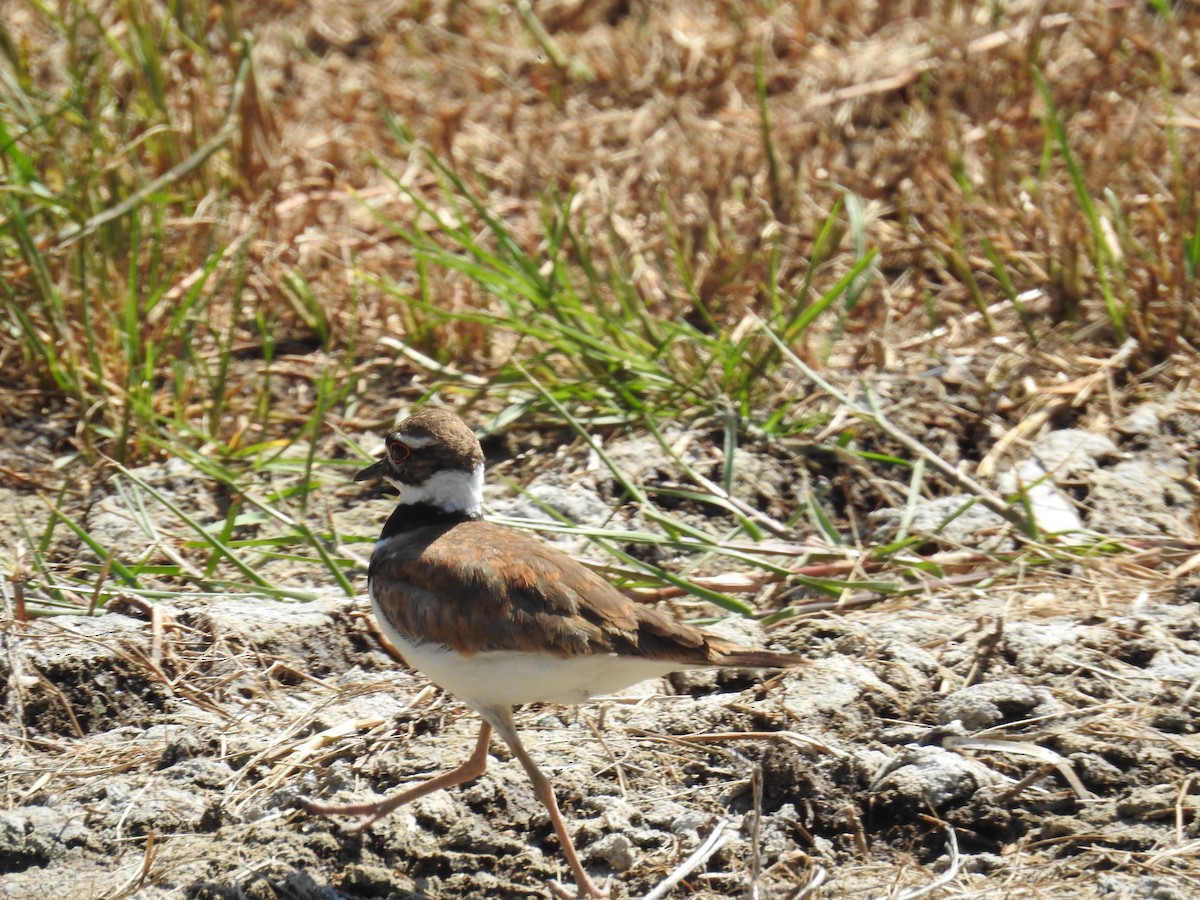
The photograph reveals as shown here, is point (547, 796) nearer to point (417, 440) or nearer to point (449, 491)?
point (449, 491)

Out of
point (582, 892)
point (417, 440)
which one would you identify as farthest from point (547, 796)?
point (417, 440)

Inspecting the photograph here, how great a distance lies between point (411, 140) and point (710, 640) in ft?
13.0

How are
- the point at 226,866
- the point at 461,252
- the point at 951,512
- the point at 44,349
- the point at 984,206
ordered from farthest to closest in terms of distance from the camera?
the point at 461,252 → the point at 984,206 → the point at 44,349 → the point at 951,512 → the point at 226,866

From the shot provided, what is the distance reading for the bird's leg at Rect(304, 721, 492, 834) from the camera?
354 centimetres

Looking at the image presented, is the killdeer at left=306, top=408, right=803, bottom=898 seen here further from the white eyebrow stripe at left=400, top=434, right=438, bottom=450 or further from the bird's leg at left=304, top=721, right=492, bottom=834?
the white eyebrow stripe at left=400, top=434, right=438, bottom=450

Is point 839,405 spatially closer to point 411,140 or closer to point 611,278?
point 611,278

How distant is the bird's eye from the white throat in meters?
0.08

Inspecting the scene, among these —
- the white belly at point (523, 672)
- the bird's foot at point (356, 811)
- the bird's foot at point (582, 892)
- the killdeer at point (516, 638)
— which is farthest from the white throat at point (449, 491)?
the bird's foot at point (582, 892)

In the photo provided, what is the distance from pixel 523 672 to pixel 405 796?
455 millimetres

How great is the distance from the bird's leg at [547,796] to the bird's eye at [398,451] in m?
0.90

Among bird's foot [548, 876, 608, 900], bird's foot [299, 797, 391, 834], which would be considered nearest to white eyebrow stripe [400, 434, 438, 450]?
bird's foot [299, 797, 391, 834]

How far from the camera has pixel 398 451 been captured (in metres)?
4.18

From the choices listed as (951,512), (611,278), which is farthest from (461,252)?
(951,512)

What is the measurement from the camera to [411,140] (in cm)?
687
